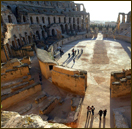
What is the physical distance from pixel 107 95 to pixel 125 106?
64.0 inches

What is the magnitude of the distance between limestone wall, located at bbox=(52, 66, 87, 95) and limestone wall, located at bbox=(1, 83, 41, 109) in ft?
6.76

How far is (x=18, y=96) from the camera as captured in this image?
948 cm

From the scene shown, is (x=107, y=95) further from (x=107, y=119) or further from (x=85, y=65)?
(x=85, y=65)

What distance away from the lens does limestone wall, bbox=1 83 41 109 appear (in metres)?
8.80

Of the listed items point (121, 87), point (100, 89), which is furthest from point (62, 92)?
point (121, 87)

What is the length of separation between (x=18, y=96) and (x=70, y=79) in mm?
4563

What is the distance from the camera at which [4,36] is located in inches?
757

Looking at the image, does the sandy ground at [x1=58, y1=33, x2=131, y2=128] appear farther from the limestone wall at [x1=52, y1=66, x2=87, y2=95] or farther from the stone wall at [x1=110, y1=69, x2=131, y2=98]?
the limestone wall at [x1=52, y1=66, x2=87, y2=95]

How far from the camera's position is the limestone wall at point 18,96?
28.9 feet

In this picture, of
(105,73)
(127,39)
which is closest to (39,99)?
(105,73)

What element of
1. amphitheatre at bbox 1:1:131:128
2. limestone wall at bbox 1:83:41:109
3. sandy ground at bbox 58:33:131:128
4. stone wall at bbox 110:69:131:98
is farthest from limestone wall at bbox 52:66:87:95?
stone wall at bbox 110:69:131:98

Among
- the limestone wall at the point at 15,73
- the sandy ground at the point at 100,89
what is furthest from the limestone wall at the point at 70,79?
the limestone wall at the point at 15,73

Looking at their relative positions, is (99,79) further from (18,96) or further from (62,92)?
(18,96)

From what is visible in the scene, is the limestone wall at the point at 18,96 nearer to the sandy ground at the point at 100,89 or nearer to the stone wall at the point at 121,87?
the sandy ground at the point at 100,89
